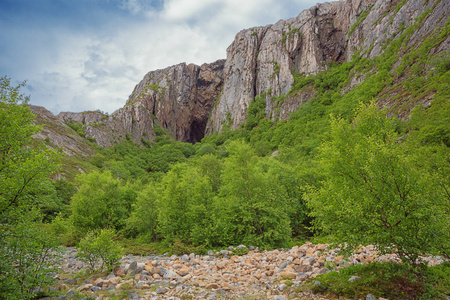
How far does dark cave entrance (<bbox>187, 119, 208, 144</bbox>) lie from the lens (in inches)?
6149

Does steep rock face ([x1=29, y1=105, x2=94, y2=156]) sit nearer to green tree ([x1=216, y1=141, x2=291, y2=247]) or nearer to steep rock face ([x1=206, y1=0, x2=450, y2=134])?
green tree ([x1=216, y1=141, x2=291, y2=247])

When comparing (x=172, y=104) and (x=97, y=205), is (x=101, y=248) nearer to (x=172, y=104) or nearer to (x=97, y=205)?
(x=97, y=205)

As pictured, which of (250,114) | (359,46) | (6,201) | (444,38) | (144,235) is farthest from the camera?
(250,114)

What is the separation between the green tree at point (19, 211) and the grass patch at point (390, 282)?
37.4 ft

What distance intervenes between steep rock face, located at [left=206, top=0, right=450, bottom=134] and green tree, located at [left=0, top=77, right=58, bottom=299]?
225 ft

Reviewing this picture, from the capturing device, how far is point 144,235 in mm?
28375

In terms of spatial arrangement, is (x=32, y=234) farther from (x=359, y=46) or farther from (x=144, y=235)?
(x=359, y=46)

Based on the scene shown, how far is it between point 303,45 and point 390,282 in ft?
367

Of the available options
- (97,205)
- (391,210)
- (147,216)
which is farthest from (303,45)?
(391,210)

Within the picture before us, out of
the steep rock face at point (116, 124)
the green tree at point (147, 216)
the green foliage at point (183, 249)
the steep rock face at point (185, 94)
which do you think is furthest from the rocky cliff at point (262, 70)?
the green tree at point (147, 216)

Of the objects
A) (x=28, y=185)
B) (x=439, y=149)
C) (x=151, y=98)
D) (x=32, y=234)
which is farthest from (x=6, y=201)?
(x=151, y=98)

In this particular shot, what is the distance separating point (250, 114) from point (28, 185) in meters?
102

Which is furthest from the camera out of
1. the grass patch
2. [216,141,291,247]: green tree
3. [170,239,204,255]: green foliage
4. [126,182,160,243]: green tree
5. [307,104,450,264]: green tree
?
[126,182,160,243]: green tree

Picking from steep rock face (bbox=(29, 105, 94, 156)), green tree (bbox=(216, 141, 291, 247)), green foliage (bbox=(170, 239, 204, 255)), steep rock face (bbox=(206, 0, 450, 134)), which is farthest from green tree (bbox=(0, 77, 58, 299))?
steep rock face (bbox=(206, 0, 450, 134))
